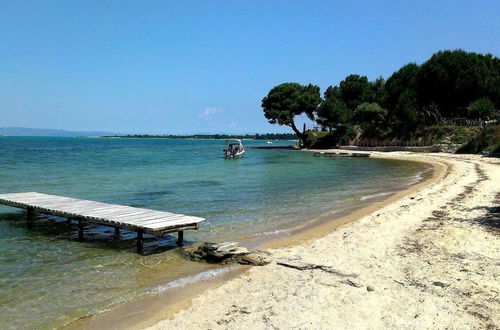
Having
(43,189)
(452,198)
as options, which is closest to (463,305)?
(452,198)

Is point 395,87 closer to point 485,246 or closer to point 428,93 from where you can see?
point 428,93

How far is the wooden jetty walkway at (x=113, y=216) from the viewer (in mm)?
10383

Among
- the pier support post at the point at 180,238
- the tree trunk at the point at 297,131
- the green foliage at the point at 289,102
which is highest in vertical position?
the green foliage at the point at 289,102

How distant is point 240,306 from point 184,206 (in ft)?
37.1

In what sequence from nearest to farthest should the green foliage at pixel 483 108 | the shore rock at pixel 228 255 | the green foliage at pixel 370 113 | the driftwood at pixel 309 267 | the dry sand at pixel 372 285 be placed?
the dry sand at pixel 372 285 → the driftwood at pixel 309 267 → the shore rock at pixel 228 255 → the green foliage at pixel 483 108 → the green foliage at pixel 370 113

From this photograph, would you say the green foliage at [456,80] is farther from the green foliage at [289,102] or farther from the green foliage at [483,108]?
the green foliage at [289,102]

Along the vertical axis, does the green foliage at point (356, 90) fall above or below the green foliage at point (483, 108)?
above

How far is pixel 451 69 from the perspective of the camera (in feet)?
198

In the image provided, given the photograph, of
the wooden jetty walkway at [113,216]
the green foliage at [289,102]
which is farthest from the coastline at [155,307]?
the green foliage at [289,102]

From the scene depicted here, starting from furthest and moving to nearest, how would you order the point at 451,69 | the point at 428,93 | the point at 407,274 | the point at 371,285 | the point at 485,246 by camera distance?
the point at 428,93
the point at 451,69
the point at 485,246
the point at 407,274
the point at 371,285

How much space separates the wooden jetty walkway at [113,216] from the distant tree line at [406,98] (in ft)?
169

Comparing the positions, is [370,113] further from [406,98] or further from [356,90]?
[356,90]

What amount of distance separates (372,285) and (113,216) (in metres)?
7.52

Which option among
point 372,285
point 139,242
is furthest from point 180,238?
point 372,285
